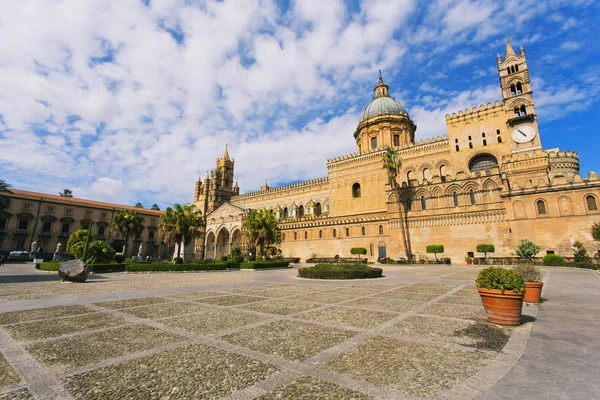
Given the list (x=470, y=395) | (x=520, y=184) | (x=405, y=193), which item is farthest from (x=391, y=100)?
(x=470, y=395)

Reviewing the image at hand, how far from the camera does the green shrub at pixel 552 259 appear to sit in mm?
25391

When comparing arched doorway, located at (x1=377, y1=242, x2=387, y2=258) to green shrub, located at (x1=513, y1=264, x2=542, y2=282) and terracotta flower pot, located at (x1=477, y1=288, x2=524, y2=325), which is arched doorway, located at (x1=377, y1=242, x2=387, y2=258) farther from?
terracotta flower pot, located at (x1=477, y1=288, x2=524, y2=325)

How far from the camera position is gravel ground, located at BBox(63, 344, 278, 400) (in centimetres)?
306

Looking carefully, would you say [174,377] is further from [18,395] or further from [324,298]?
[324,298]

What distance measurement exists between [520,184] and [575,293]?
2874 cm

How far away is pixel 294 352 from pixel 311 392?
1310 mm

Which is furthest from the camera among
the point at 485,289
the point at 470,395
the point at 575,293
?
the point at 575,293

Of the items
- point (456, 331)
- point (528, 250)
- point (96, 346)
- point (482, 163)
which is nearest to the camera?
point (96, 346)

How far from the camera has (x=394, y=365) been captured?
3836mm

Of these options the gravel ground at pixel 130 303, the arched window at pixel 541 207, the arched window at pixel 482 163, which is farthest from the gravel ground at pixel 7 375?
the arched window at pixel 482 163

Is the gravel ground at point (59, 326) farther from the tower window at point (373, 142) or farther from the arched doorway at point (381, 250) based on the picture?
the tower window at point (373, 142)

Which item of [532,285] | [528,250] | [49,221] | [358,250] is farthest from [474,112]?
[49,221]

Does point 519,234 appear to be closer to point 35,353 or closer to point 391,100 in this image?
point 391,100

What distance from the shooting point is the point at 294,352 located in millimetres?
4344
